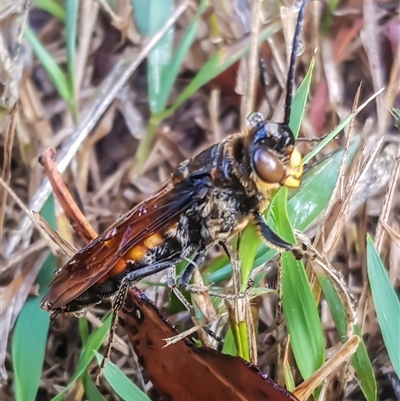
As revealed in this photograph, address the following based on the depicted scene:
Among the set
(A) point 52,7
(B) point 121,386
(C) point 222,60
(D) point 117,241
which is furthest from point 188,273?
(A) point 52,7

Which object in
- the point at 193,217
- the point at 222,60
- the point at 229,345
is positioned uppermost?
the point at 222,60

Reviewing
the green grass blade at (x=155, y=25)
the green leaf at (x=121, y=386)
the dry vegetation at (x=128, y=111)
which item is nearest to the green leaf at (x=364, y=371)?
the dry vegetation at (x=128, y=111)

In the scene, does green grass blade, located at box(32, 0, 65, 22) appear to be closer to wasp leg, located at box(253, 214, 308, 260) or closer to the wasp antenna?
the wasp antenna

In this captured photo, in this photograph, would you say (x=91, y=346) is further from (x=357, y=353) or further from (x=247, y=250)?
(x=357, y=353)

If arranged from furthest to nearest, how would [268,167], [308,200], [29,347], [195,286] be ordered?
[29,347]
[308,200]
[195,286]
[268,167]

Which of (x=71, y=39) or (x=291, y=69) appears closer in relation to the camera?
(x=291, y=69)

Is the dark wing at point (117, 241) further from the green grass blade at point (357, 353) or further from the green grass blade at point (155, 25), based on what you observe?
the green grass blade at point (155, 25)
